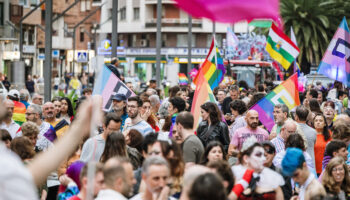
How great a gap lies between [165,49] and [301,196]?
76778 mm

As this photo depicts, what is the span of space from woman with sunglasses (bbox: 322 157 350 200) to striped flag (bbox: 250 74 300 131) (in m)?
4.12

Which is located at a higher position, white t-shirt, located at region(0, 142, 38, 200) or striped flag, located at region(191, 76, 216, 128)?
white t-shirt, located at region(0, 142, 38, 200)

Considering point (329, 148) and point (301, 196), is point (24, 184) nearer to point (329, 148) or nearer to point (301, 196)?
point (301, 196)

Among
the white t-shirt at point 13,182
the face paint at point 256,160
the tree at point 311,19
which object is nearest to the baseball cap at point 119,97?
the face paint at point 256,160

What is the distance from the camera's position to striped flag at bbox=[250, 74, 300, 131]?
11.7 m

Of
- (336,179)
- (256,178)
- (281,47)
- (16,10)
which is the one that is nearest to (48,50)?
(281,47)

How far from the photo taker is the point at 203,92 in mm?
11812

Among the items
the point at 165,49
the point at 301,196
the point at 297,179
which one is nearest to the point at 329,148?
the point at 301,196

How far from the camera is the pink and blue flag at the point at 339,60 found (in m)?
16.0

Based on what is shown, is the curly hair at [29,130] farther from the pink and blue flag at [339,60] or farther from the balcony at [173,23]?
the balcony at [173,23]

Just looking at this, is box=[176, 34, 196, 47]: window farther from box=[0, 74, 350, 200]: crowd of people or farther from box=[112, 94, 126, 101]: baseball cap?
box=[112, 94, 126, 101]: baseball cap

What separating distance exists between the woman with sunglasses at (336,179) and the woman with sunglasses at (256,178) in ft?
3.66

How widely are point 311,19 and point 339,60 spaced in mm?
36165

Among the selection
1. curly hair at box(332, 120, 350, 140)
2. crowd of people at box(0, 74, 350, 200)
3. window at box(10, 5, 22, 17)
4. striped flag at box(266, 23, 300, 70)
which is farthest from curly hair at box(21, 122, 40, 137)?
window at box(10, 5, 22, 17)
